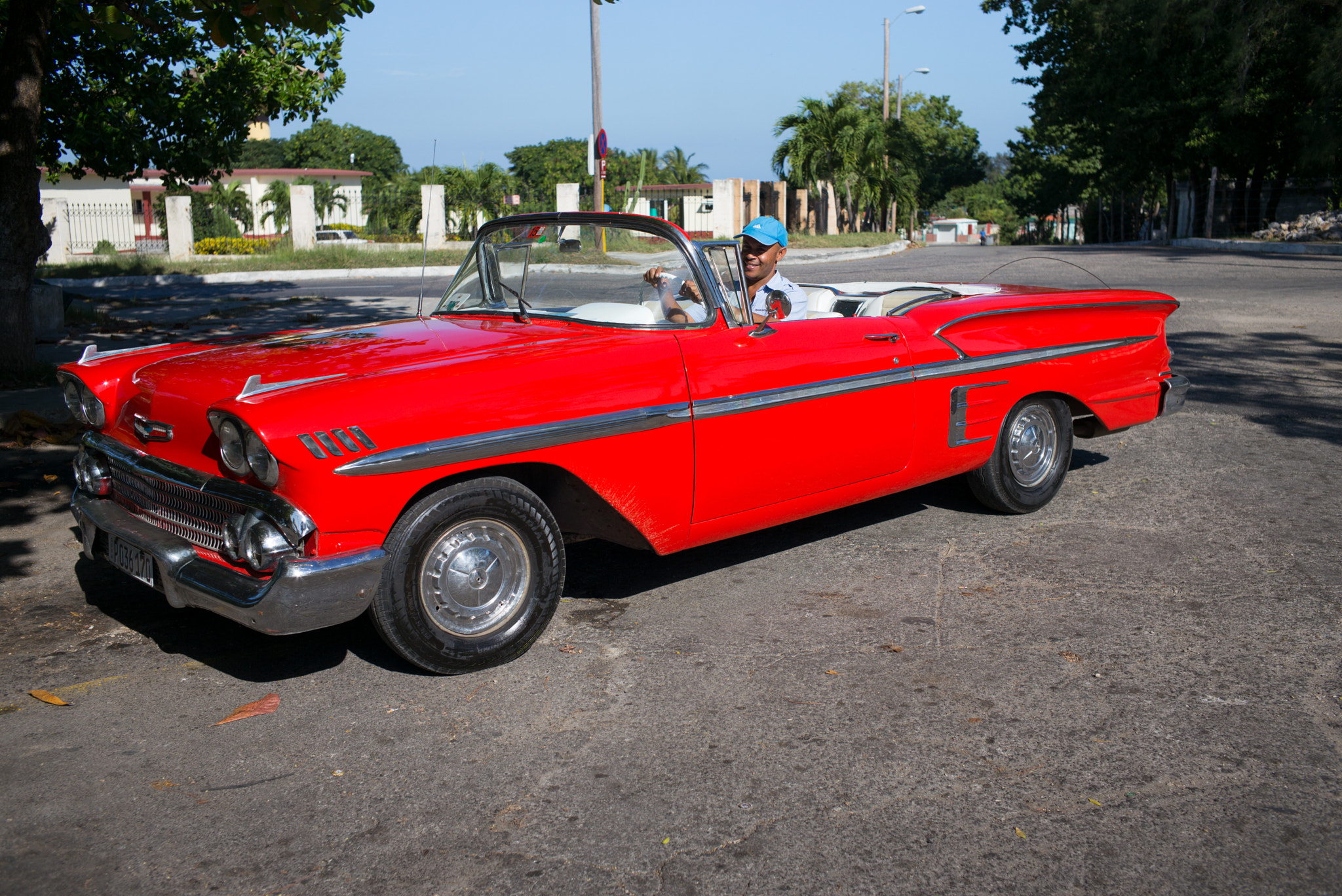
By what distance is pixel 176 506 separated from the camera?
351 cm

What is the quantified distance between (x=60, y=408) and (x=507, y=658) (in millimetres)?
5418

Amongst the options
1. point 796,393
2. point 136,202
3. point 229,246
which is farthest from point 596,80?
point 136,202

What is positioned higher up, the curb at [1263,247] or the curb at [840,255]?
the curb at [1263,247]

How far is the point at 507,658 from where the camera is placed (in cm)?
358

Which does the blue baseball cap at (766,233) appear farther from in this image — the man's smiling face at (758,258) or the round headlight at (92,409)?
the round headlight at (92,409)

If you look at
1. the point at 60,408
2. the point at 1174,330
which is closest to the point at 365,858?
the point at 60,408

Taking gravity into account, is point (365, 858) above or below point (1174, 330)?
below

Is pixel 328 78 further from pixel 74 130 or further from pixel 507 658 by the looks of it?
pixel 507 658

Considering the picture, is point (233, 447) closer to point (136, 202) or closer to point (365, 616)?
point (365, 616)

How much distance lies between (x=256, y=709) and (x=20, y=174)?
6.51 metres

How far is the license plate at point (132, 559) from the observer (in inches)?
134

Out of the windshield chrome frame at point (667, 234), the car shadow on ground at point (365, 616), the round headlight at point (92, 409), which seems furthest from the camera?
the windshield chrome frame at point (667, 234)

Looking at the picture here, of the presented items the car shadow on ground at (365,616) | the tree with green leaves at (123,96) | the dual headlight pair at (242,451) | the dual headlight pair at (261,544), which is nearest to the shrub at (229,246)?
the tree with green leaves at (123,96)

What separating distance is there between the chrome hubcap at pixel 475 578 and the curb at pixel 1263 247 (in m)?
25.6
